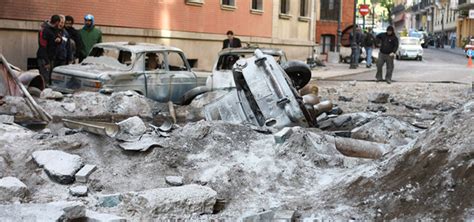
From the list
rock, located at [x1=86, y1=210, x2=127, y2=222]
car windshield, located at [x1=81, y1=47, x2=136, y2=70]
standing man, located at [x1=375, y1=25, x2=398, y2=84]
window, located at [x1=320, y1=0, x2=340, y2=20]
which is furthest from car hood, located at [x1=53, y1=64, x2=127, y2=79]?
window, located at [x1=320, y1=0, x2=340, y2=20]

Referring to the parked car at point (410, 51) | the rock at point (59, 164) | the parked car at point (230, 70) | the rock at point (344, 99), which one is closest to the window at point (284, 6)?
the parked car at point (410, 51)

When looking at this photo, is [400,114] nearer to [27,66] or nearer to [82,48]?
[82,48]

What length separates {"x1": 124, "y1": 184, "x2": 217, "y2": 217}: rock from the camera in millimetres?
5324

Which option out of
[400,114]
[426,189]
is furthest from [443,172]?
[400,114]

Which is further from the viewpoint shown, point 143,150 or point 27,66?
point 27,66

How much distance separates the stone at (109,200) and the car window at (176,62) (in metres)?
6.54

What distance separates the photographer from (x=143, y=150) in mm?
6711

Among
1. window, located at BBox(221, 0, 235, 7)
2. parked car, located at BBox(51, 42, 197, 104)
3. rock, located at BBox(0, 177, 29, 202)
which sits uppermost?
window, located at BBox(221, 0, 235, 7)

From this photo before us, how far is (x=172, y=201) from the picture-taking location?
5371mm

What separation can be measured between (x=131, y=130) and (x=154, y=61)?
15.2 ft

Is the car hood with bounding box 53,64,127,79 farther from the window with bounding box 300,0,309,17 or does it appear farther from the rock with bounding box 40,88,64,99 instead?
the window with bounding box 300,0,309,17

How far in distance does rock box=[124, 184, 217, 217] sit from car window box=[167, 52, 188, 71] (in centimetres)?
672

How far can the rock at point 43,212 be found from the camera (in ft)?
15.3

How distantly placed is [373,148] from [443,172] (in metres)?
2.55
